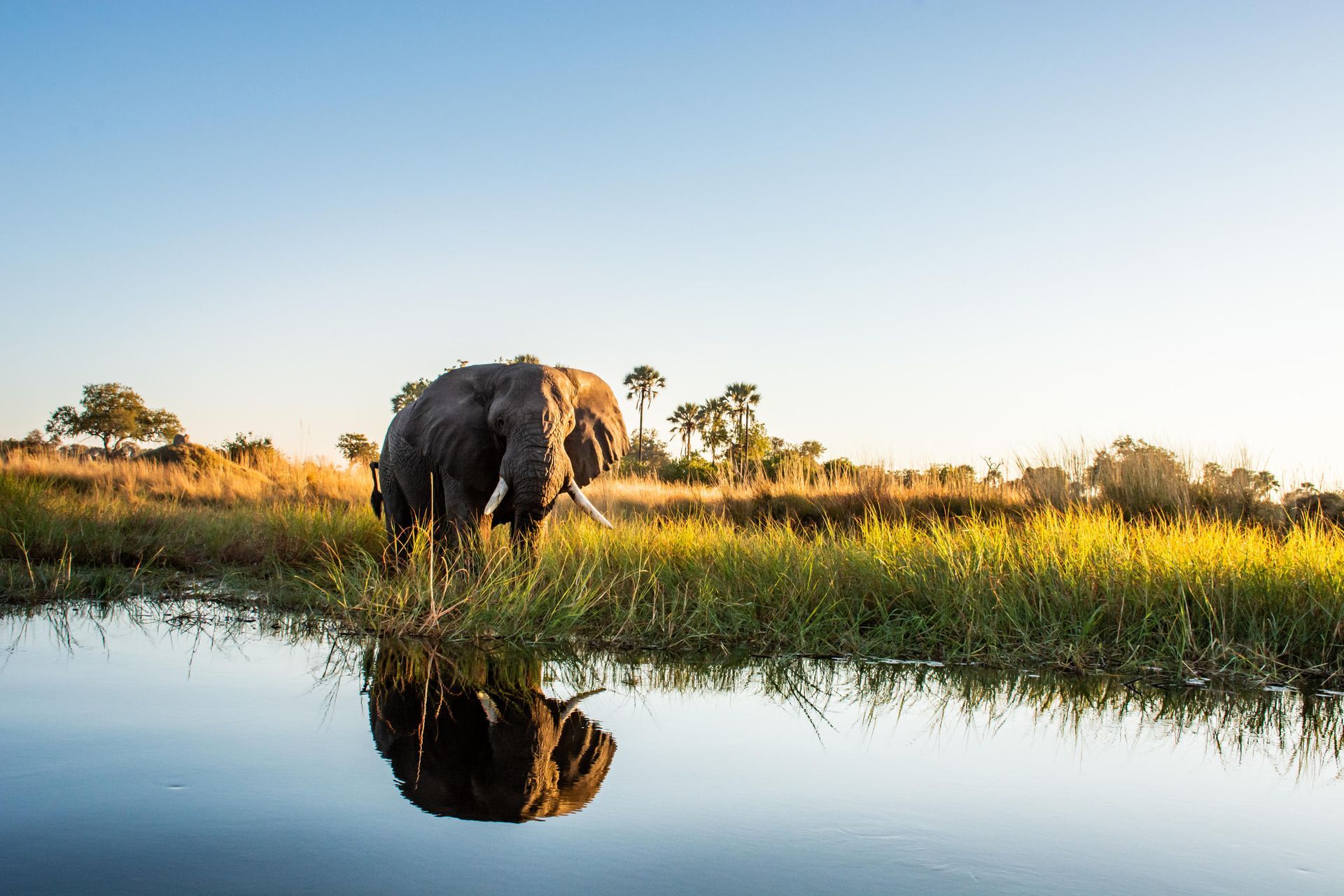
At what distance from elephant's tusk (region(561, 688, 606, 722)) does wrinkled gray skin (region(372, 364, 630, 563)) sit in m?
2.99

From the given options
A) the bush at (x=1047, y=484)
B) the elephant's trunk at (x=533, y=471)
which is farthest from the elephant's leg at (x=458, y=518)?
the bush at (x=1047, y=484)

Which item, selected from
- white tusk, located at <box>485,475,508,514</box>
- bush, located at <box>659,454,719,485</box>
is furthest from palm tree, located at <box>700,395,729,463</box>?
white tusk, located at <box>485,475,508,514</box>

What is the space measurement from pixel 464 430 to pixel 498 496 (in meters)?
0.67

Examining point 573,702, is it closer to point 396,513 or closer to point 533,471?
point 533,471

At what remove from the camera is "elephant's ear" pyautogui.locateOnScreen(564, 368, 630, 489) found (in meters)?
8.65

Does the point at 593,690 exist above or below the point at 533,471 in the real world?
below

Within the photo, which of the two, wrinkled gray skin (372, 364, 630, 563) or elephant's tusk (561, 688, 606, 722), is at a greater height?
wrinkled gray skin (372, 364, 630, 563)

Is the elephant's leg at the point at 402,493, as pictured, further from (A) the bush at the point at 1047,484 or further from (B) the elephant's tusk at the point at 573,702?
(A) the bush at the point at 1047,484

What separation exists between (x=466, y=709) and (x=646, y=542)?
4.43 metres

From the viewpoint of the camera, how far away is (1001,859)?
8.78 feet

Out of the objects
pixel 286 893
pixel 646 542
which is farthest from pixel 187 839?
pixel 646 542

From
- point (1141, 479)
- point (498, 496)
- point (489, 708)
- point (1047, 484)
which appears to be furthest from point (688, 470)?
point (489, 708)

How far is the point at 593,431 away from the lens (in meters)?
8.72

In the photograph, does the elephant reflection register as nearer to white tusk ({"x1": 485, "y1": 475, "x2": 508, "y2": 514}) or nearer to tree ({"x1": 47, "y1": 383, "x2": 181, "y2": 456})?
white tusk ({"x1": 485, "y1": 475, "x2": 508, "y2": 514})
